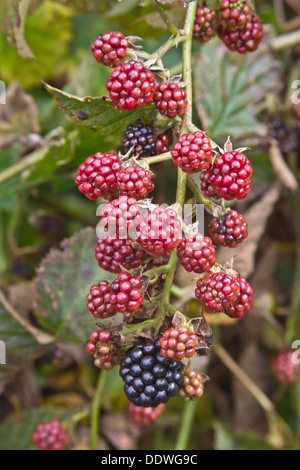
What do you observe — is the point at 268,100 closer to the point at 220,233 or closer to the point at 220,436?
the point at 220,233

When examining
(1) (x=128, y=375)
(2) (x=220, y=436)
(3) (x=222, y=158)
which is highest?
(3) (x=222, y=158)

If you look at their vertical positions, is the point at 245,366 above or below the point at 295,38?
below

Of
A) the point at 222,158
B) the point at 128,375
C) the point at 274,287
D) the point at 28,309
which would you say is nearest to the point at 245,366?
the point at 274,287
